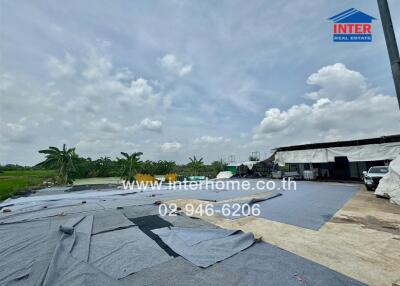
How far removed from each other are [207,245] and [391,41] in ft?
12.8

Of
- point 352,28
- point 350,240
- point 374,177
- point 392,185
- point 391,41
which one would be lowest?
point 350,240

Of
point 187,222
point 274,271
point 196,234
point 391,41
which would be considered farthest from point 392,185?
point 391,41

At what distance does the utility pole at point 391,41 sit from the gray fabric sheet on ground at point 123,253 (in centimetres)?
373

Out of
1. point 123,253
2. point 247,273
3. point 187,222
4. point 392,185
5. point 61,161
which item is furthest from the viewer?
point 61,161

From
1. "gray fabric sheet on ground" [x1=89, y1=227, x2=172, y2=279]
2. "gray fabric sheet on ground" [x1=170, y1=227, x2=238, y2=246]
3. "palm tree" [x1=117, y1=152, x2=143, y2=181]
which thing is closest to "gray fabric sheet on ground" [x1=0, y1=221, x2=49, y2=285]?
"gray fabric sheet on ground" [x1=89, y1=227, x2=172, y2=279]

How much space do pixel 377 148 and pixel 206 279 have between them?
1717cm

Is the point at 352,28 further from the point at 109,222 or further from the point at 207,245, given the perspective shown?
the point at 109,222

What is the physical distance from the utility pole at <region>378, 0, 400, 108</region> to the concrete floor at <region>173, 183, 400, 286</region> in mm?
3036

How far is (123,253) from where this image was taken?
11.9 feet

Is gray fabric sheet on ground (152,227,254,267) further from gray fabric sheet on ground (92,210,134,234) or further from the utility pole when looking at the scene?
the utility pole

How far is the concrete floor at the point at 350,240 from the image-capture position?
9.91ft

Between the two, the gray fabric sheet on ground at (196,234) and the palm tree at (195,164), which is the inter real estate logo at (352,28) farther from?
the palm tree at (195,164)

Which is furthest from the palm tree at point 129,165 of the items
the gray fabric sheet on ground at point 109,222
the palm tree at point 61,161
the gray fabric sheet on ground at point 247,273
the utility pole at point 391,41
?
the utility pole at point 391,41

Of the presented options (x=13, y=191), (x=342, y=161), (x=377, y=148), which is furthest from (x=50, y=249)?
(x=342, y=161)
